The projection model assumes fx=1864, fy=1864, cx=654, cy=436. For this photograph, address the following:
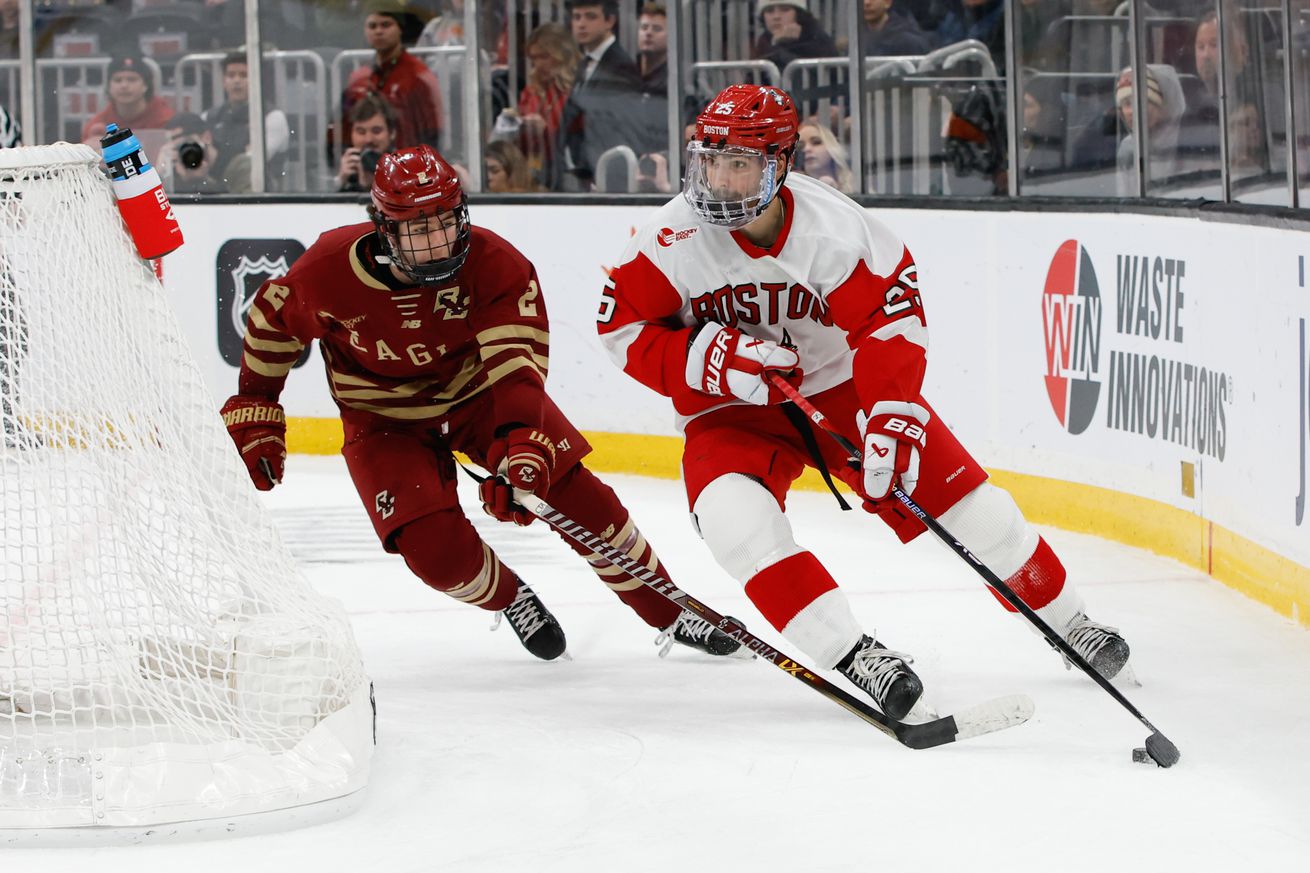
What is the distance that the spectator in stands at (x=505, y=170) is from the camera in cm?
664

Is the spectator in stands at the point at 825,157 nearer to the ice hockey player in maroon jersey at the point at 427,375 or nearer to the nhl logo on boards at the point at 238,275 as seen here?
the nhl logo on boards at the point at 238,275

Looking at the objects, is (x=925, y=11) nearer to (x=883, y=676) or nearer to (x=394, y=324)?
(x=394, y=324)

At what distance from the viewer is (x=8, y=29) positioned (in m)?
7.17

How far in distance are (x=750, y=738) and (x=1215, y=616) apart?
52.0 inches

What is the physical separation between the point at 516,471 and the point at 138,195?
2.52 feet

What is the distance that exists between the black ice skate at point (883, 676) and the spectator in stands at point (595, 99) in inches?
142

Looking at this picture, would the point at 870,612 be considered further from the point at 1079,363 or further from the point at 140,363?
the point at 140,363

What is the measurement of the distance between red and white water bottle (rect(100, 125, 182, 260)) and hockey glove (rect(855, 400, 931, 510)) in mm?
1176

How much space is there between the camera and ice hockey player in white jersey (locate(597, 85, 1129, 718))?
310 centimetres

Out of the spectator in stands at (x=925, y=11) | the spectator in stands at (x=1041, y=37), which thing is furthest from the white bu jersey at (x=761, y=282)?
the spectator in stands at (x=925, y=11)

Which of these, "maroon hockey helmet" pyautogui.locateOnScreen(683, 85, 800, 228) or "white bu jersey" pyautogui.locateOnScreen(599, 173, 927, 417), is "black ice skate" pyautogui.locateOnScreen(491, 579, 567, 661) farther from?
"maroon hockey helmet" pyautogui.locateOnScreen(683, 85, 800, 228)

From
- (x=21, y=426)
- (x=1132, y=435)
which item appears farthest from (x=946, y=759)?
(x=1132, y=435)

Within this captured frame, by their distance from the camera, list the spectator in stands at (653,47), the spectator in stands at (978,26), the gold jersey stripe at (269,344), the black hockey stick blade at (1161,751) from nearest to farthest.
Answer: the black hockey stick blade at (1161,751), the gold jersey stripe at (269,344), the spectator in stands at (978,26), the spectator in stands at (653,47)

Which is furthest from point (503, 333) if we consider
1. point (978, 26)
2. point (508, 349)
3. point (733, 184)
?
point (978, 26)
